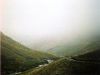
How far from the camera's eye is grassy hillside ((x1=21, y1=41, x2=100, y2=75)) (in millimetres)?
3768

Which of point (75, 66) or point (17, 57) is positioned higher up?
point (17, 57)

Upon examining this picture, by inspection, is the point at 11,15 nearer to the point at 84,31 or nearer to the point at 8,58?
the point at 8,58

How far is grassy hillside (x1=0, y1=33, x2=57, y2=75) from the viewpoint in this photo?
3836 millimetres

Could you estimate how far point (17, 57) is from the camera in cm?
386

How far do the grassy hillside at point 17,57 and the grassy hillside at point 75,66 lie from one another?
0.12 m

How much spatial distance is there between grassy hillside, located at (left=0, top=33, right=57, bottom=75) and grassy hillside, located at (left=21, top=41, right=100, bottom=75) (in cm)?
12

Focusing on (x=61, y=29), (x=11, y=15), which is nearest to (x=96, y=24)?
(x=61, y=29)

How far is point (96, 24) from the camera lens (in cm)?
397

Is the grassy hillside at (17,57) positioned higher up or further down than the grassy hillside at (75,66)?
higher up

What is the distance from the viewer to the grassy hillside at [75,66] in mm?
3768

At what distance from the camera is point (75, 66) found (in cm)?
379

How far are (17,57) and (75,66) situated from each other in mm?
856

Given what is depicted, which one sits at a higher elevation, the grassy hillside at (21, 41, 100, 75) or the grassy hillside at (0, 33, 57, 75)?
the grassy hillside at (0, 33, 57, 75)

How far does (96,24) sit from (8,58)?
1.41 meters
